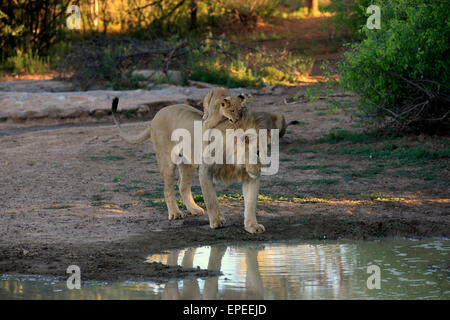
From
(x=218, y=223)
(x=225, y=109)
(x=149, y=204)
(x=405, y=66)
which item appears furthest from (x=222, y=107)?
(x=405, y=66)

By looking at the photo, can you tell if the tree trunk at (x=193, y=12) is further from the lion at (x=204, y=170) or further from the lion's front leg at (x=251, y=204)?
the lion's front leg at (x=251, y=204)

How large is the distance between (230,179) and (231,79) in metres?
10.4

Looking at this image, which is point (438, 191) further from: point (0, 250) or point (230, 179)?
point (0, 250)

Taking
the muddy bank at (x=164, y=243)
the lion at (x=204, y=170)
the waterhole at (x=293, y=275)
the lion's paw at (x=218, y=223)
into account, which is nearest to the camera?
the waterhole at (x=293, y=275)

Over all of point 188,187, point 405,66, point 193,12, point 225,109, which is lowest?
point 188,187

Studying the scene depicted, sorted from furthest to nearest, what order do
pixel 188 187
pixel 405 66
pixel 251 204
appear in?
pixel 405 66 → pixel 188 187 → pixel 251 204

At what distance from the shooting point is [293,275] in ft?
16.0

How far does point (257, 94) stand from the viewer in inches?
603

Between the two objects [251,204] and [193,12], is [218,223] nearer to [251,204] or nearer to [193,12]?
[251,204]

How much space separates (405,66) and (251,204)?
3.88 m

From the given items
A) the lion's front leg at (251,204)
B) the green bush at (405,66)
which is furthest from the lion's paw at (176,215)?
the green bush at (405,66)

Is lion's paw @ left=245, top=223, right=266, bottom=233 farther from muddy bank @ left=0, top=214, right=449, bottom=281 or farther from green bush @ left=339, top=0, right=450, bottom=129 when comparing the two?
green bush @ left=339, top=0, right=450, bottom=129

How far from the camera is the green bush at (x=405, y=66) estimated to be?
8.97m
